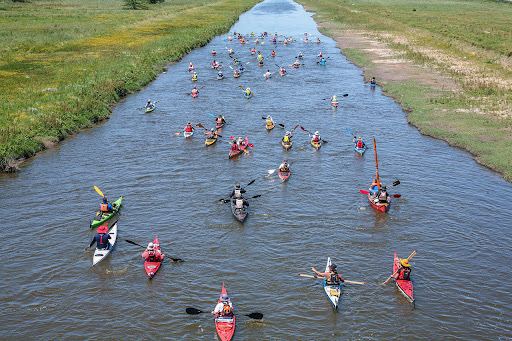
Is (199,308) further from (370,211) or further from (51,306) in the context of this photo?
(370,211)

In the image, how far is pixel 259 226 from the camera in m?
30.5

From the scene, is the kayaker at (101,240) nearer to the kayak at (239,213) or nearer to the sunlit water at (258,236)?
the sunlit water at (258,236)

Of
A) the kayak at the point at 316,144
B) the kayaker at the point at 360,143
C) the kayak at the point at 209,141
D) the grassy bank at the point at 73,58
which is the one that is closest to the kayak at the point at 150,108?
the grassy bank at the point at 73,58

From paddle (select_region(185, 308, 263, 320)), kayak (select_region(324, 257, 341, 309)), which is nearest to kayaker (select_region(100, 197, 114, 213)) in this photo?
paddle (select_region(185, 308, 263, 320))

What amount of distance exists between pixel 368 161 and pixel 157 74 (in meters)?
43.6

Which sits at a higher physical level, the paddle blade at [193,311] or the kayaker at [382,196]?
the kayaker at [382,196]

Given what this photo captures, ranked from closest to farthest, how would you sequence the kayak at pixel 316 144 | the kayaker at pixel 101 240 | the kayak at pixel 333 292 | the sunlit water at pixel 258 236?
the sunlit water at pixel 258 236, the kayak at pixel 333 292, the kayaker at pixel 101 240, the kayak at pixel 316 144

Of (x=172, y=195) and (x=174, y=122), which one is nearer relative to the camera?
(x=172, y=195)

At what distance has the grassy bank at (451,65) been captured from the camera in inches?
1767

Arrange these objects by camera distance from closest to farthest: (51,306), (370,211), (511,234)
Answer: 1. (51,306)
2. (511,234)
3. (370,211)

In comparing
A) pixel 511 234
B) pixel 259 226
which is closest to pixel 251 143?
pixel 259 226

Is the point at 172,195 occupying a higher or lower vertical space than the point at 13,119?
lower

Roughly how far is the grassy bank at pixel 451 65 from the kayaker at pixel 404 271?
56.3 feet

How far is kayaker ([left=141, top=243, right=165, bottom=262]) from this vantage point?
25.7m
